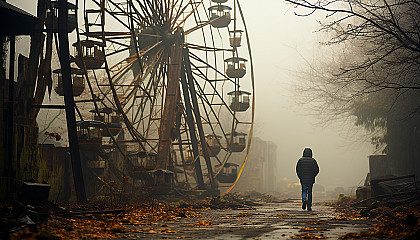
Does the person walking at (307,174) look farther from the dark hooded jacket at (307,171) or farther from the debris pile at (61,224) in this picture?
the debris pile at (61,224)

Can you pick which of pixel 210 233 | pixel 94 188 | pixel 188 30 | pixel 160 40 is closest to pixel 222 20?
pixel 188 30

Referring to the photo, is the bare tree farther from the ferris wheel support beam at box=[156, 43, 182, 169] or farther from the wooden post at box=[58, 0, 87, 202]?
the wooden post at box=[58, 0, 87, 202]

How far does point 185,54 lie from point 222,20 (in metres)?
4.93

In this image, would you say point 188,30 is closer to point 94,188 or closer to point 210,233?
point 94,188

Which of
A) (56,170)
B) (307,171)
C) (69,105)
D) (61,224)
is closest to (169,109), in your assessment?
(56,170)

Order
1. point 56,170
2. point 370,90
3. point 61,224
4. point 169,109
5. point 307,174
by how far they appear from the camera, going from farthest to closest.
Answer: point 370,90 < point 169,109 < point 56,170 < point 307,174 < point 61,224

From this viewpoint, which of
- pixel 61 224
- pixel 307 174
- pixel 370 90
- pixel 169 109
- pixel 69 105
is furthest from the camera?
pixel 370 90

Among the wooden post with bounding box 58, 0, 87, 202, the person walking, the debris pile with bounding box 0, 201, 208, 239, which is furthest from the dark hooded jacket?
the wooden post with bounding box 58, 0, 87, 202

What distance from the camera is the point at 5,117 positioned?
13.1m

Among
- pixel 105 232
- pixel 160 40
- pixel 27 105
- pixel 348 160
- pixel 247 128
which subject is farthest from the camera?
pixel 348 160

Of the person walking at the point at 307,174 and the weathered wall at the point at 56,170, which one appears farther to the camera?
the person walking at the point at 307,174

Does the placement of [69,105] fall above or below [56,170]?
above

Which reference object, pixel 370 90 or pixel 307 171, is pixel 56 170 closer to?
pixel 307 171

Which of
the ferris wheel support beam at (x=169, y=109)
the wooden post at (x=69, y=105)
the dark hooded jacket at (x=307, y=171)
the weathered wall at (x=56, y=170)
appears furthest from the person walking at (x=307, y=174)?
the ferris wheel support beam at (x=169, y=109)
